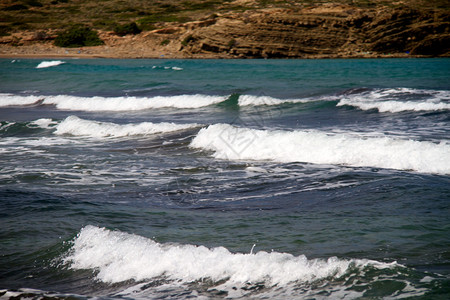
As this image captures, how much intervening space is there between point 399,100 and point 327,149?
10.1 m

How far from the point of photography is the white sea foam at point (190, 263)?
433cm

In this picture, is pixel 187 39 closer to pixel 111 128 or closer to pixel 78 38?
pixel 78 38

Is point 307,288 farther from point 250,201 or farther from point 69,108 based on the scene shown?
point 69,108

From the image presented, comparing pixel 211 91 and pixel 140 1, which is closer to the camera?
pixel 211 91

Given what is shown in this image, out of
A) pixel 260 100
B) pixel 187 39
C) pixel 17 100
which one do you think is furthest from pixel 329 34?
pixel 17 100

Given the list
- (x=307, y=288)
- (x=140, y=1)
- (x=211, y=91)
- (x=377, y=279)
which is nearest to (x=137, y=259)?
(x=307, y=288)

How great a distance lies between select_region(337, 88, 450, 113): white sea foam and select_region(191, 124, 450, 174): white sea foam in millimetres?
5218

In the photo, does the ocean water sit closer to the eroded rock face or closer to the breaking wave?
the breaking wave

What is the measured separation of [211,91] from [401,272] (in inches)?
901

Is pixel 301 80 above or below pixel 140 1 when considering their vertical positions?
below

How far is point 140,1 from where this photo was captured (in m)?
98.1

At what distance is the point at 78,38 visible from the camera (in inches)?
2584

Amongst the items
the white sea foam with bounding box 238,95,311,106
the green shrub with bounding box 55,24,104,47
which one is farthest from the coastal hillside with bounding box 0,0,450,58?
the white sea foam with bounding box 238,95,311,106

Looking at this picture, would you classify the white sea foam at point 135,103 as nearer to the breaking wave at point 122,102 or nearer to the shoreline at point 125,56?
the breaking wave at point 122,102
